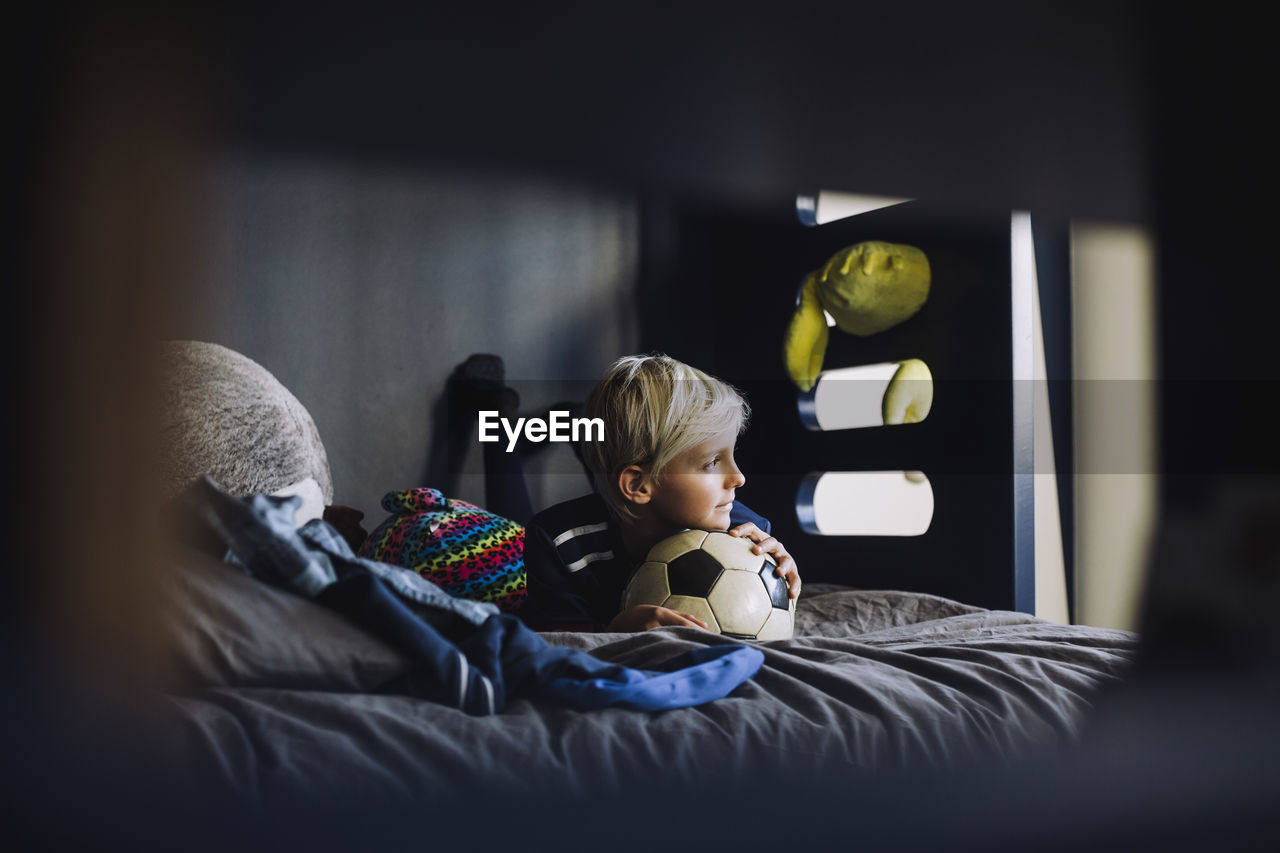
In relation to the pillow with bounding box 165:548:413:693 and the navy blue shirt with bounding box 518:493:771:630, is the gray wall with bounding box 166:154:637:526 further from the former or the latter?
the pillow with bounding box 165:548:413:693

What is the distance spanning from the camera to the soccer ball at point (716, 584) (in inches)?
33.8

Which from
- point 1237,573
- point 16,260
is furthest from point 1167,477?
point 16,260

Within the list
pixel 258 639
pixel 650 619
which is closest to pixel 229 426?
pixel 650 619

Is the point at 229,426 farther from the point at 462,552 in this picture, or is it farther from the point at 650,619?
the point at 650,619

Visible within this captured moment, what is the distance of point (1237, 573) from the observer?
335mm

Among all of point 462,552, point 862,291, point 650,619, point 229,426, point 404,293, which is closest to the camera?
point 650,619

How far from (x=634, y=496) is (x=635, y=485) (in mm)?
12

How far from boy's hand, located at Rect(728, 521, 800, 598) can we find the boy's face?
4cm

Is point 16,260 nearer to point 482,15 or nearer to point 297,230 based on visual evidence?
point 482,15

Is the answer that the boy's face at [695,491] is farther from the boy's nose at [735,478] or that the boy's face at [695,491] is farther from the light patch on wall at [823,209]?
the light patch on wall at [823,209]

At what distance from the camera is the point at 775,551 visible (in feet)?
3.11

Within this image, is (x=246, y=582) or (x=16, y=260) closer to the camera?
(x=16, y=260)

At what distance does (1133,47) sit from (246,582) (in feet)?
1.58

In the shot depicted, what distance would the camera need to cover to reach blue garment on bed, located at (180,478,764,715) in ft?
1.73
